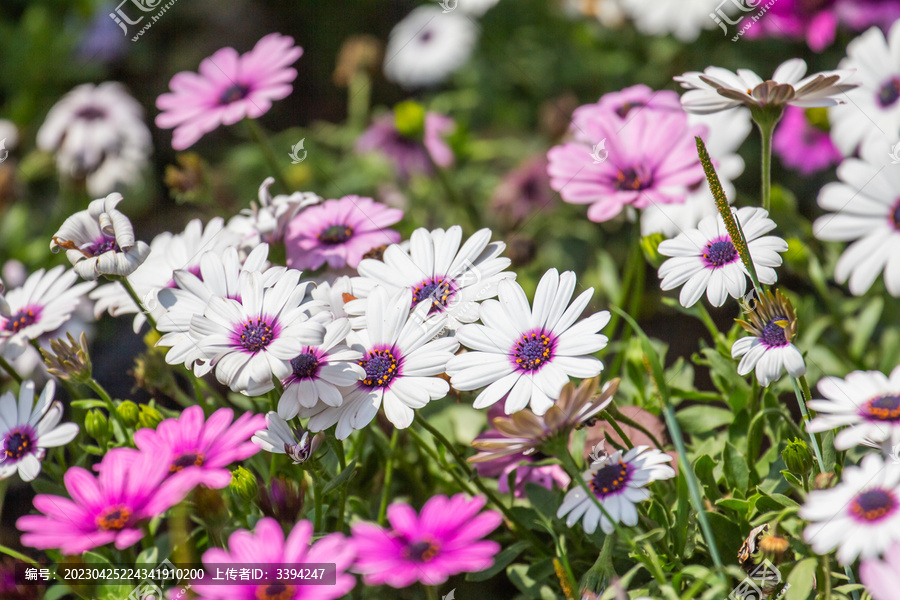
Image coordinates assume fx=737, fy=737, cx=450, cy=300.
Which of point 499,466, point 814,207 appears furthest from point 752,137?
point 499,466

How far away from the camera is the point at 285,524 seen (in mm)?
742

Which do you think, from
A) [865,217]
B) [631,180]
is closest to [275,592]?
[631,180]

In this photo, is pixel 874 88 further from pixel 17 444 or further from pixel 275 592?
pixel 17 444

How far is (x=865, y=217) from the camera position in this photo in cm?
84

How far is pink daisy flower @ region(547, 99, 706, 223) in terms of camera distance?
2.90 feet

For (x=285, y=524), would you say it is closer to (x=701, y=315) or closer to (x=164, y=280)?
(x=164, y=280)

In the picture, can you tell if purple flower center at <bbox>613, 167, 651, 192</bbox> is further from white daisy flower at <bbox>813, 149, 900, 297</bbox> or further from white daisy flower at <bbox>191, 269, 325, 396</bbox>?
white daisy flower at <bbox>191, 269, 325, 396</bbox>

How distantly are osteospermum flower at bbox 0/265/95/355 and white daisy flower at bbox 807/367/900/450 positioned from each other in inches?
31.2

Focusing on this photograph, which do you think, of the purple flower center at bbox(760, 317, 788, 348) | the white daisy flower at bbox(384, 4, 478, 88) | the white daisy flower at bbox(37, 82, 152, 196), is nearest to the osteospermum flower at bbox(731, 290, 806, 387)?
the purple flower center at bbox(760, 317, 788, 348)

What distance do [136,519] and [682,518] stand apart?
0.50 meters

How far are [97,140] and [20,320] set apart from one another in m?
1.06

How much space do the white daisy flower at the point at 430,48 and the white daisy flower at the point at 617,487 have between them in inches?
58.5

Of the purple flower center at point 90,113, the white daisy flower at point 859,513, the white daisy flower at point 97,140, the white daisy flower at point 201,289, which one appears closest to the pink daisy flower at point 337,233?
the white daisy flower at point 201,289

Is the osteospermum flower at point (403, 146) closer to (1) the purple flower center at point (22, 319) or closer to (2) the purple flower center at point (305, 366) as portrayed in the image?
(1) the purple flower center at point (22, 319)
